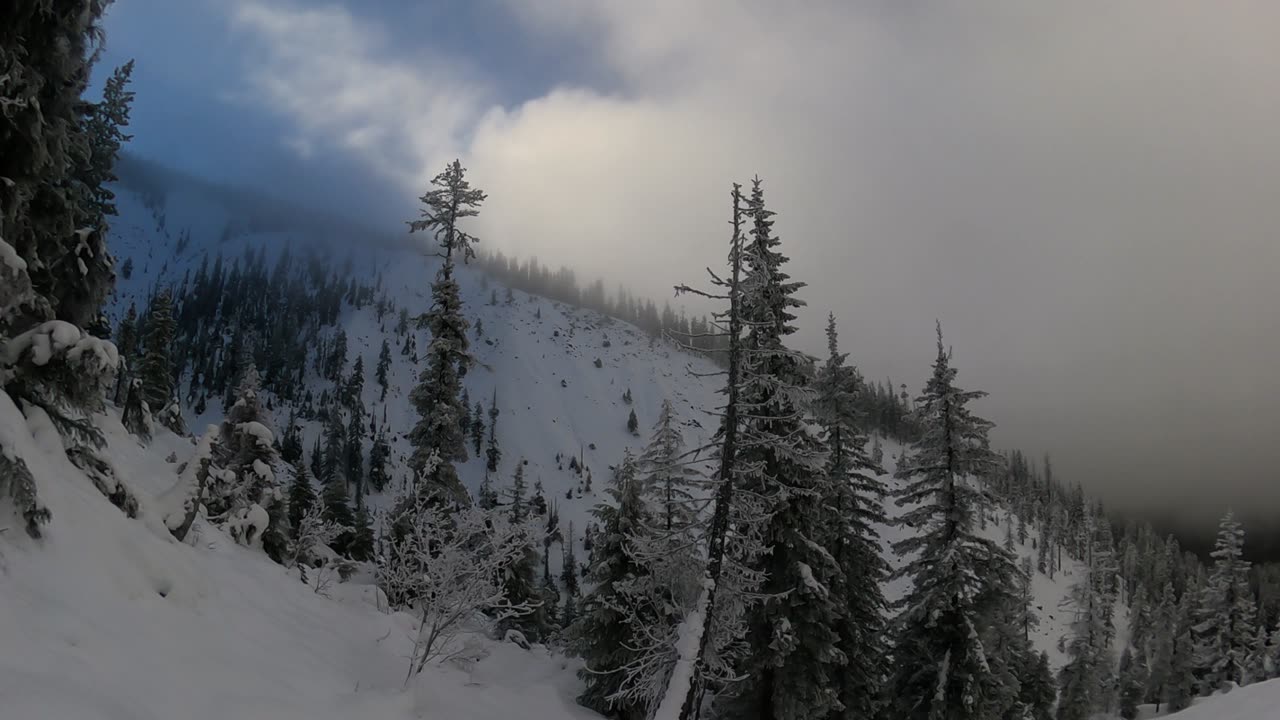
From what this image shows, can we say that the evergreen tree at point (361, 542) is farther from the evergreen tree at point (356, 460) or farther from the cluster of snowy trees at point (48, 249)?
the evergreen tree at point (356, 460)

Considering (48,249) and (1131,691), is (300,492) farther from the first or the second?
(1131,691)

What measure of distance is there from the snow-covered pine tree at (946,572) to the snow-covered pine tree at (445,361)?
14950 mm

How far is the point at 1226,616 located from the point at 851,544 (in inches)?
1522

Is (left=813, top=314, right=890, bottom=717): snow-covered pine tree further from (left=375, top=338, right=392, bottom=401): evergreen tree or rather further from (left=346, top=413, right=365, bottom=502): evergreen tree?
(left=375, top=338, right=392, bottom=401): evergreen tree

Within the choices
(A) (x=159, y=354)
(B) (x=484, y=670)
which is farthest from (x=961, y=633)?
(A) (x=159, y=354)

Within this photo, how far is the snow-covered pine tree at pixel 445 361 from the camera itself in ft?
72.5

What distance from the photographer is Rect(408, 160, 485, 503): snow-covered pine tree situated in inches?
870

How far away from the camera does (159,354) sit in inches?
1670

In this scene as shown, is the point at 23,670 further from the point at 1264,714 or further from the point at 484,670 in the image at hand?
the point at 484,670

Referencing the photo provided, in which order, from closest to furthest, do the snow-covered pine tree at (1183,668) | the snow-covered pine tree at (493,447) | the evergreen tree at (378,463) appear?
1. the snow-covered pine tree at (1183,668)
2. the evergreen tree at (378,463)
3. the snow-covered pine tree at (493,447)

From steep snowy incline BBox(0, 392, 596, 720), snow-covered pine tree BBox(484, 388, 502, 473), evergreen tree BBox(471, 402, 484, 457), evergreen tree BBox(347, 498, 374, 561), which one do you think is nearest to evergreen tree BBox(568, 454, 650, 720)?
steep snowy incline BBox(0, 392, 596, 720)

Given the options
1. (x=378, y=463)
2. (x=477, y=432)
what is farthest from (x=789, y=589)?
(x=477, y=432)

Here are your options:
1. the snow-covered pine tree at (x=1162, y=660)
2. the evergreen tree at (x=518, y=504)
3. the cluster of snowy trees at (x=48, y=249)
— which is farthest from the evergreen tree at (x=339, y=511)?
the snow-covered pine tree at (x=1162, y=660)

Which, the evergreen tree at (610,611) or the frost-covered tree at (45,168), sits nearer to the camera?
the frost-covered tree at (45,168)
